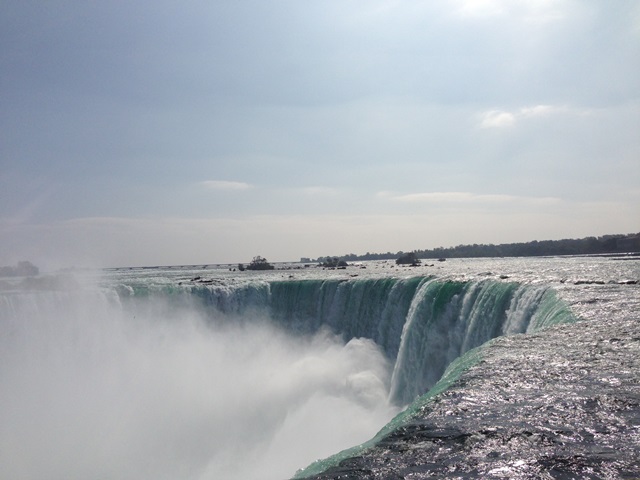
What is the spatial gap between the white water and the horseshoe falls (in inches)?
3.1

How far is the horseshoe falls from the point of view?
492 centimetres

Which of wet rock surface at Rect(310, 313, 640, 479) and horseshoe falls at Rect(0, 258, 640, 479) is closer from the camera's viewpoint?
wet rock surface at Rect(310, 313, 640, 479)

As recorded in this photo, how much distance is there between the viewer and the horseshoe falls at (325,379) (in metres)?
4.92

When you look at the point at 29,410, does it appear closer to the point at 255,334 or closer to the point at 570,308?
the point at 255,334

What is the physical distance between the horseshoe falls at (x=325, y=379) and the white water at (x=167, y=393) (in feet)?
0.26

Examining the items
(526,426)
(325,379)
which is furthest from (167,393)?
(526,426)

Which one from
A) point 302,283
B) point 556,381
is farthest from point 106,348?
point 556,381

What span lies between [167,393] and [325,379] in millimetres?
5748

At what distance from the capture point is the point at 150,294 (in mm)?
29469

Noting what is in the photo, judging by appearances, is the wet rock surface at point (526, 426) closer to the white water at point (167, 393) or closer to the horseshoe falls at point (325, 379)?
the horseshoe falls at point (325, 379)

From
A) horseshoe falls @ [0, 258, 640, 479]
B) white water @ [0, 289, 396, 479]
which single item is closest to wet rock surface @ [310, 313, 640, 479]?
horseshoe falls @ [0, 258, 640, 479]

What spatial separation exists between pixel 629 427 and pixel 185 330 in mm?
23546

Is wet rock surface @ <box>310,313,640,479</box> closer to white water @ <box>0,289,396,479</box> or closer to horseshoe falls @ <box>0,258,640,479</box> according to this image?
horseshoe falls @ <box>0,258,640,479</box>

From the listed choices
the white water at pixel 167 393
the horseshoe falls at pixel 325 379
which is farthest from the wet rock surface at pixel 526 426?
the white water at pixel 167 393
